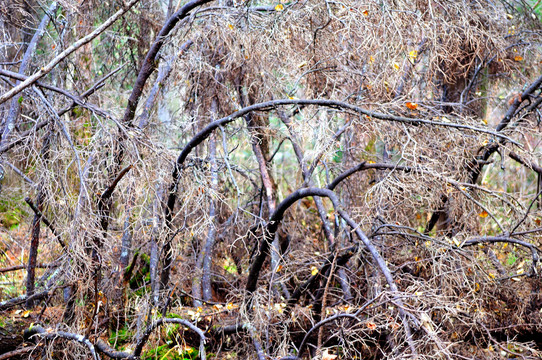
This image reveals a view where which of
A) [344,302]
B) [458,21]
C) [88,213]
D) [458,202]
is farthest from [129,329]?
[458,21]

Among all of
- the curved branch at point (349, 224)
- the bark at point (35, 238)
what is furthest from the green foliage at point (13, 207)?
the curved branch at point (349, 224)

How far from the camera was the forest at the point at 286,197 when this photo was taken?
202 inches

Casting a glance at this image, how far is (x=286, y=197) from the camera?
5.74m

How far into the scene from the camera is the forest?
16.9ft

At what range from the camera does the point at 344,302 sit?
22.4 ft

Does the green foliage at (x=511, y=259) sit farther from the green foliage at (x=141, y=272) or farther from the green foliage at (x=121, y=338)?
the green foliage at (x=141, y=272)

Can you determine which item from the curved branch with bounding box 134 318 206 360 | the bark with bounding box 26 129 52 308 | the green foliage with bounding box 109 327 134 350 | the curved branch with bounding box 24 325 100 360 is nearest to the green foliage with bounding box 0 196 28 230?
the bark with bounding box 26 129 52 308

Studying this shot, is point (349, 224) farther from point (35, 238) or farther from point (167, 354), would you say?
point (35, 238)

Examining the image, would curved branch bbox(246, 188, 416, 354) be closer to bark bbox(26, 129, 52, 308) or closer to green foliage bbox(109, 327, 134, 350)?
green foliage bbox(109, 327, 134, 350)

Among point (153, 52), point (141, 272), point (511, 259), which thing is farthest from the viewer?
point (141, 272)

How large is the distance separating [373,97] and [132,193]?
3082 millimetres

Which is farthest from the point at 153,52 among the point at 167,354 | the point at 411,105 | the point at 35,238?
the point at 167,354

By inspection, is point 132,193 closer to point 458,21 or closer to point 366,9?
point 366,9

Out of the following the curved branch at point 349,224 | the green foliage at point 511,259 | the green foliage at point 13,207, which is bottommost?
the green foliage at point 511,259
